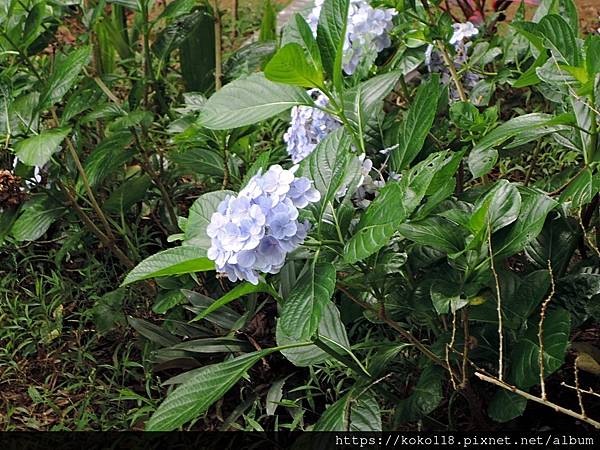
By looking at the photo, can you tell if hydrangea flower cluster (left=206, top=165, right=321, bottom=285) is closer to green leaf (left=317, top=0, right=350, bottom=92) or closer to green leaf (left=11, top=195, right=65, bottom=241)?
green leaf (left=317, top=0, right=350, bottom=92)

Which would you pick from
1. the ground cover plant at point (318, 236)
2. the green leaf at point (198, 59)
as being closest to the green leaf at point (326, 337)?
the ground cover plant at point (318, 236)

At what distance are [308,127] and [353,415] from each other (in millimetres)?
644

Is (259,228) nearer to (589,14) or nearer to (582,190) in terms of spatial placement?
(582,190)

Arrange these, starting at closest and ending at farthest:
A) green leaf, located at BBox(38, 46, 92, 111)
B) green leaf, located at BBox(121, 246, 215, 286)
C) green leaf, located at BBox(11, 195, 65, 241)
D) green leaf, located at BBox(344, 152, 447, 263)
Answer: green leaf, located at BBox(344, 152, 447, 263) → green leaf, located at BBox(121, 246, 215, 286) → green leaf, located at BBox(38, 46, 92, 111) → green leaf, located at BBox(11, 195, 65, 241)

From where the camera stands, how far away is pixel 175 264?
1.39 meters

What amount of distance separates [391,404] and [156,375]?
609 mm

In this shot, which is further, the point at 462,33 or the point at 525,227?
the point at 462,33

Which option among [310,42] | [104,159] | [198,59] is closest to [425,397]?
[310,42]

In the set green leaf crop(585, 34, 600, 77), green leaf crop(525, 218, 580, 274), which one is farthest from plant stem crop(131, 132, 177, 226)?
green leaf crop(585, 34, 600, 77)

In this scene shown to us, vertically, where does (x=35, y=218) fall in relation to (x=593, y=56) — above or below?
below

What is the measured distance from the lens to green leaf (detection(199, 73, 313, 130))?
1603 millimetres

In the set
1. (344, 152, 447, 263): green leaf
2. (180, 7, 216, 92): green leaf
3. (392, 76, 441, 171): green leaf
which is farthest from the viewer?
(180, 7, 216, 92): green leaf

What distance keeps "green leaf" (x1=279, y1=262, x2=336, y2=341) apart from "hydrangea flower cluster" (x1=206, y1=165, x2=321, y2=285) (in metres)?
0.07

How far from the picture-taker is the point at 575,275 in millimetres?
1642
